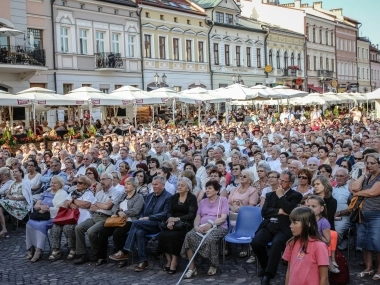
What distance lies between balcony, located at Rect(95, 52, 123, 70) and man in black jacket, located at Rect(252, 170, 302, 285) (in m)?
25.6

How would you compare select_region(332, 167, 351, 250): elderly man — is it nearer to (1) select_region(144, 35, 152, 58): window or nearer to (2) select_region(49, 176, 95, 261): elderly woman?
(2) select_region(49, 176, 95, 261): elderly woman

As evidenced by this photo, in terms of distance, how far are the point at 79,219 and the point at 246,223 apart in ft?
8.88

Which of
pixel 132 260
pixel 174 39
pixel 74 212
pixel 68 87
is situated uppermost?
pixel 174 39

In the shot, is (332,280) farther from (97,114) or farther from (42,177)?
(97,114)

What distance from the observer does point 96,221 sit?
28.9 feet

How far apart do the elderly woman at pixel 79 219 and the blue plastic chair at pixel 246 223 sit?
2.36 meters

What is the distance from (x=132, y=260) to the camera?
852 cm

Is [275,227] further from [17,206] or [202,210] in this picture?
[17,206]

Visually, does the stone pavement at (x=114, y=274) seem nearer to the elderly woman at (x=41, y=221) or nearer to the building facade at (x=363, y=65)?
the elderly woman at (x=41, y=221)

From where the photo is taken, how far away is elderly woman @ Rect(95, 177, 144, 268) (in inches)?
335

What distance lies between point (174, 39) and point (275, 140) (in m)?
24.1

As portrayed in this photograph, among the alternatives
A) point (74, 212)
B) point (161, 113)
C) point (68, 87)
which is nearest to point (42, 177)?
point (74, 212)

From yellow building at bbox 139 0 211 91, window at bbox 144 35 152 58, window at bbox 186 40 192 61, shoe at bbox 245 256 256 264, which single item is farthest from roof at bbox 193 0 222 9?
shoe at bbox 245 256 256 264

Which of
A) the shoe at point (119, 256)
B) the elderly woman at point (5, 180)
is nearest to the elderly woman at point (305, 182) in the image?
the shoe at point (119, 256)
